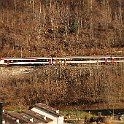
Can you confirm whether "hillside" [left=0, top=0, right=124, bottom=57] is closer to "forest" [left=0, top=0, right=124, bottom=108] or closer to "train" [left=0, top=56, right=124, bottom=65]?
"forest" [left=0, top=0, right=124, bottom=108]

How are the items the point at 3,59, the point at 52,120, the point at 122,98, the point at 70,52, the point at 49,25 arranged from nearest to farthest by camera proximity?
the point at 52,120 → the point at 122,98 → the point at 3,59 → the point at 70,52 → the point at 49,25

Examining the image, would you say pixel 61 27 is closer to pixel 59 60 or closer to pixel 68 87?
pixel 59 60

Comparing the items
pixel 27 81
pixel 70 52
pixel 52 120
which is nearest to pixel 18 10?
pixel 70 52

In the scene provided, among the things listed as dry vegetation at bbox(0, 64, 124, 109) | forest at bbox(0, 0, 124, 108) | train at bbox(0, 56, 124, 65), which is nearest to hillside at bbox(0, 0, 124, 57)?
forest at bbox(0, 0, 124, 108)

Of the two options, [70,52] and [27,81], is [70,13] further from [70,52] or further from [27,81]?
[27,81]

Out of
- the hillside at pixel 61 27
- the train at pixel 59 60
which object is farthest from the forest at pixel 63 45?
the train at pixel 59 60

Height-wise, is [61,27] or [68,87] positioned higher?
[61,27]

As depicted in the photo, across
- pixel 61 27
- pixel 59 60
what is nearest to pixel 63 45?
pixel 61 27
